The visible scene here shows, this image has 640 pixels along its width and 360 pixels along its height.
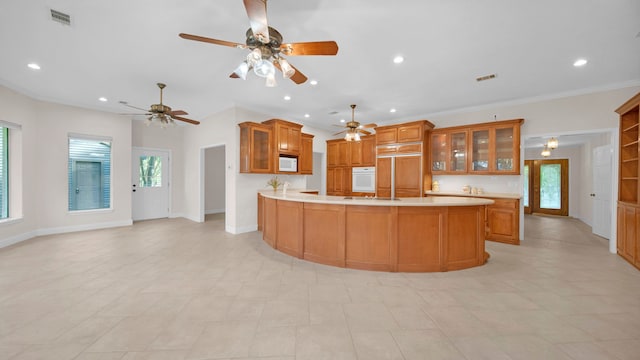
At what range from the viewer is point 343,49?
2.96 m

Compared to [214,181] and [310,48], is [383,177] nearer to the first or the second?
[310,48]

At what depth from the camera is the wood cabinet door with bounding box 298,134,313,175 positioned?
6.27 meters

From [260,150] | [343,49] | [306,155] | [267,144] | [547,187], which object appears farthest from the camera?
[547,187]

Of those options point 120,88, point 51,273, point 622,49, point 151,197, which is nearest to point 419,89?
point 622,49

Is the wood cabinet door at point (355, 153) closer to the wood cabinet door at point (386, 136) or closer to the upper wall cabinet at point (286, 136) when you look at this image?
the wood cabinet door at point (386, 136)

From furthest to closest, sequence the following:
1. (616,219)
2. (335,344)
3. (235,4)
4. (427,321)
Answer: (616,219) < (235,4) < (427,321) < (335,344)

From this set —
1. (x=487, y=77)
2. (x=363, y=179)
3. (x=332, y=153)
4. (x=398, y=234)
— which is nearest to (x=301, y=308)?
(x=398, y=234)

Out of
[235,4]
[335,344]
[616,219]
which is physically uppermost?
[235,4]

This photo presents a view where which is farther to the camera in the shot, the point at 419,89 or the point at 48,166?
the point at 48,166

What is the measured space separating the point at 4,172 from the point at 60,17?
3.99 metres

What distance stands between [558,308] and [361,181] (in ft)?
16.1

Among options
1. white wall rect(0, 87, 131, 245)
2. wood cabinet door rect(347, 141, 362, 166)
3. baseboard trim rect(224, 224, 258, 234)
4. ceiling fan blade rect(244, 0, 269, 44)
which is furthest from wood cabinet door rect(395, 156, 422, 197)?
white wall rect(0, 87, 131, 245)

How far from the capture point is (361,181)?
6898 mm

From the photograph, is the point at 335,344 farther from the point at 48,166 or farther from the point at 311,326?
the point at 48,166
